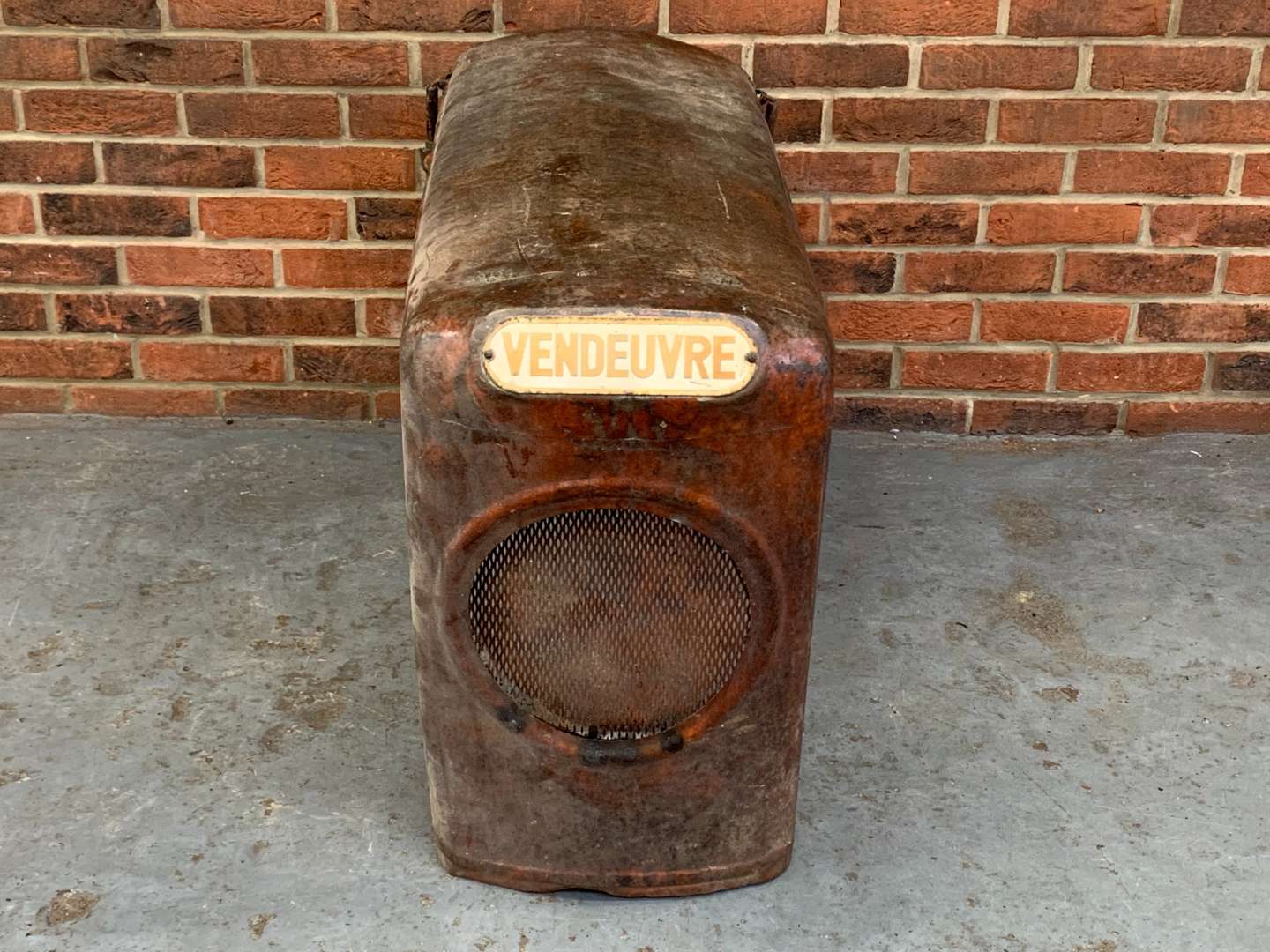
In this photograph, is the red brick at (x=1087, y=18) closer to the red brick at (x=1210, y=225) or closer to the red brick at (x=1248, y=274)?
the red brick at (x=1210, y=225)

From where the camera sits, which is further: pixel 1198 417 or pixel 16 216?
pixel 1198 417

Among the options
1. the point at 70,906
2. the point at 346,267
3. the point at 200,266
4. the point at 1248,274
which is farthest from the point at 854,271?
the point at 70,906

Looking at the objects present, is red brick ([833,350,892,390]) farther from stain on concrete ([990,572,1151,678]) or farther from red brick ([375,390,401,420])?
red brick ([375,390,401,420])

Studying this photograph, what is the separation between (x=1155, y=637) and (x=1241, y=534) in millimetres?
471

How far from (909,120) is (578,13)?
28.9 inches

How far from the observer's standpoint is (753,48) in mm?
3025

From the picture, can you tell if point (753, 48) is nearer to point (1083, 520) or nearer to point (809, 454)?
point (1083, 520)

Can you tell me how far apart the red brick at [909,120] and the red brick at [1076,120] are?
0.06 meters

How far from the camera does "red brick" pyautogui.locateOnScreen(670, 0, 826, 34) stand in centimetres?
299

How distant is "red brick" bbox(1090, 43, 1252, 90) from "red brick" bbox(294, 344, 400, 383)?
64.9 inches

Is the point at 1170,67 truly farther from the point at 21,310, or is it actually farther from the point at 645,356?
the point at 21,310

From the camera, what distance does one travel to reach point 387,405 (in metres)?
3.33

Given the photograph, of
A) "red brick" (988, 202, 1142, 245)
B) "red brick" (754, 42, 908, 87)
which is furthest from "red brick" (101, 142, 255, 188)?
"red brick" (988, 202, 1142, 245)

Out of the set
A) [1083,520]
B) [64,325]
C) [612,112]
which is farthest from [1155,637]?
[64,325]
